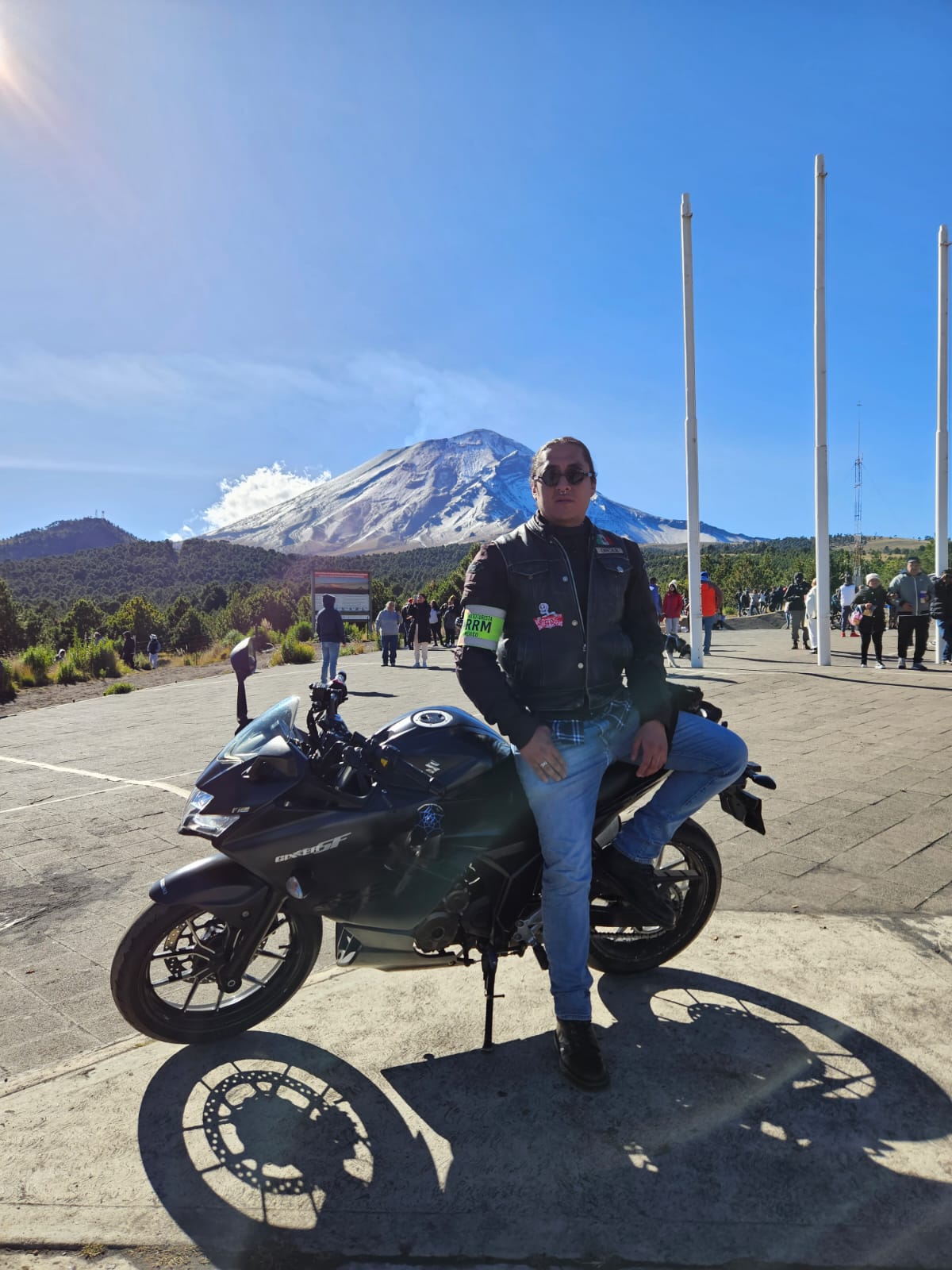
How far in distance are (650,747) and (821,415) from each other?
12.8 m

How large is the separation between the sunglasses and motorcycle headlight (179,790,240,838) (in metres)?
1.37

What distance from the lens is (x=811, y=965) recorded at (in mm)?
2982

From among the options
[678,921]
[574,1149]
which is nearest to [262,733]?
[574,1149]

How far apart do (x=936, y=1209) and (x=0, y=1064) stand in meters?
2.71

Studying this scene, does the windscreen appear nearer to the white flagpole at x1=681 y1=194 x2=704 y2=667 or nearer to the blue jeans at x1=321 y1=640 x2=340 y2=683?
the blue jeans at x1=321 y1=640 x2=340 y2=683

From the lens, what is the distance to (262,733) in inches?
101

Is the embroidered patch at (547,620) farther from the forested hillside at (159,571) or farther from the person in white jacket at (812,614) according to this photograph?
the forested hillside at (159,571)

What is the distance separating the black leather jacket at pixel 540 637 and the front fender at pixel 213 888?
90cm

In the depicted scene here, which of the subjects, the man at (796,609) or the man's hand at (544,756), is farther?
the man at (796,609)

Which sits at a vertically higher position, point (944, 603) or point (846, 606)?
point (944, 603)

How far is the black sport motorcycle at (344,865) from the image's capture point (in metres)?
2.43

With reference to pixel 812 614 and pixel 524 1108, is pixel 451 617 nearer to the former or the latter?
pixel 812 614

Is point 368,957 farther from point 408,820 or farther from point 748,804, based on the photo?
point 748,804

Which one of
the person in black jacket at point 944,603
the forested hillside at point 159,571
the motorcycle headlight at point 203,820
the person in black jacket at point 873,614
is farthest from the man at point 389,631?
the forested hillside at point 159,571
